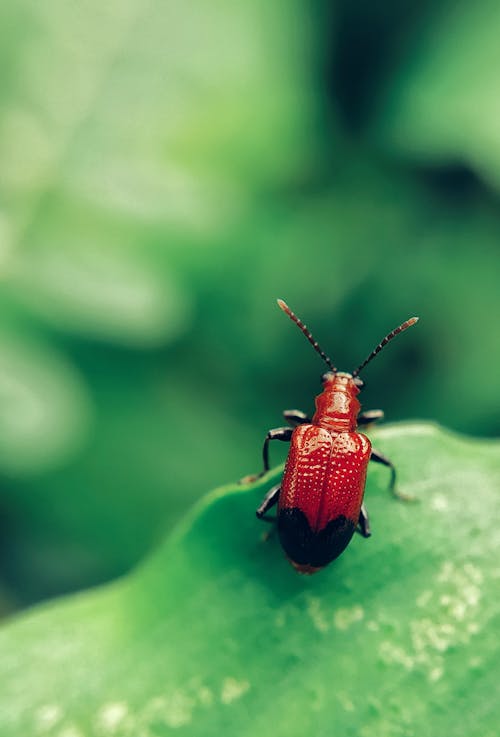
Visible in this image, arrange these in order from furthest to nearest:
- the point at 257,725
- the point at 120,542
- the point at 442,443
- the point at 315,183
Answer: the point at 315,183, the point at 120,542, the point at 442,443, the point at 257,725

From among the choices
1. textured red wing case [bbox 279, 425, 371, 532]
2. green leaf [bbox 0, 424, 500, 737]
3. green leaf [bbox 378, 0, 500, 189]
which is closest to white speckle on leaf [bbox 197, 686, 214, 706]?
green leaf [bbox 0, 424, 500, 737]

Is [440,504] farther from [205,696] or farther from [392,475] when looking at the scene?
[205,696]

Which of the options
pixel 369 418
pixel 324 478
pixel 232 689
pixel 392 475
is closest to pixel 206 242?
pixel 369 418

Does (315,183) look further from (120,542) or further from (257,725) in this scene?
(257,725)

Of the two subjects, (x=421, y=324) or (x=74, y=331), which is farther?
(x=421, y=324)

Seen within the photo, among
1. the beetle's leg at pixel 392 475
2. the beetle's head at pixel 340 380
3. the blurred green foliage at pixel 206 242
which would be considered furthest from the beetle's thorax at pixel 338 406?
the blurred green foliage at pixel 206 242

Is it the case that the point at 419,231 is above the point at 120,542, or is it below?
above

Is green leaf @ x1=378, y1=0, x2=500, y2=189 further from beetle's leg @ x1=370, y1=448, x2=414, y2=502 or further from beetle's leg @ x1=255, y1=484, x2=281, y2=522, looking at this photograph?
beetle's leg @ x1=255, y1=484, x2=281, y2=522

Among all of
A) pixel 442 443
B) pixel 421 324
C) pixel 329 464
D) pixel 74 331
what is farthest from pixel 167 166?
pixel 442 443
